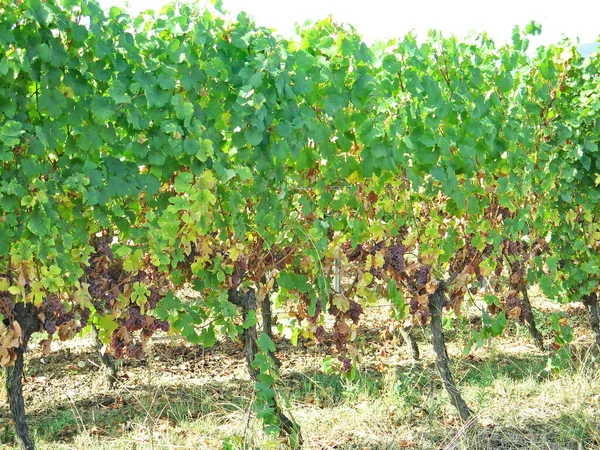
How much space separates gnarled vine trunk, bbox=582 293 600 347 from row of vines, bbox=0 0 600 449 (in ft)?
4.44

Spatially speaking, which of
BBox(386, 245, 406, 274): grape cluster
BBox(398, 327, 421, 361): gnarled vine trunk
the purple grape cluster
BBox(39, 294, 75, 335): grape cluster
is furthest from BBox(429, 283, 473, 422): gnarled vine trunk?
BBox(39, 294, 75, 335): grape cluster

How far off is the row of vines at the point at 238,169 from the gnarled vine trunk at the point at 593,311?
135cm

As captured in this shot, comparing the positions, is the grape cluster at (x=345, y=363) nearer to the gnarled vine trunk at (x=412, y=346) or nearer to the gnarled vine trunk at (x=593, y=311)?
the gnarled vine trunk at (x=412, y=346)

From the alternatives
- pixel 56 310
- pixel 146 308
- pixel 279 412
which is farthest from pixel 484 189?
pixel 56 310

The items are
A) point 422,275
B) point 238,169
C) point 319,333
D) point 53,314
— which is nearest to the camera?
point 238,169

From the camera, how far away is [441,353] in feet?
14.5

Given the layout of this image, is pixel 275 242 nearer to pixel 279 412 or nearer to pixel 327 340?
pixel 279 412

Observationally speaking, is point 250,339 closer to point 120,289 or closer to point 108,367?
point 120,289

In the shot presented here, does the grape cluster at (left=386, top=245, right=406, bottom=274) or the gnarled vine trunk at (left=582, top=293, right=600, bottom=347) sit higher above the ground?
the grape cluster at (left=386, top=245, right=406, bottom=274)

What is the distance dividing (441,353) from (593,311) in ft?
6.19

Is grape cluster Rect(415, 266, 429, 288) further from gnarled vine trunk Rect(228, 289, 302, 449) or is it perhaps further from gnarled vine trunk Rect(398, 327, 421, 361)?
gnarled vine trunk Rect(398, 327, 421, 361)

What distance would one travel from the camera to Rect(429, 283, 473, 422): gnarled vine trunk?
4.22m

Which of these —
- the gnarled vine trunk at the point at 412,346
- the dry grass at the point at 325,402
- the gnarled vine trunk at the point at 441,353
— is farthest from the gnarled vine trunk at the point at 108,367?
the gnarled vine trunk at the point at 441,353

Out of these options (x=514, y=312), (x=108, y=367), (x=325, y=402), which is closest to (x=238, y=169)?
(x=514, y=312)
